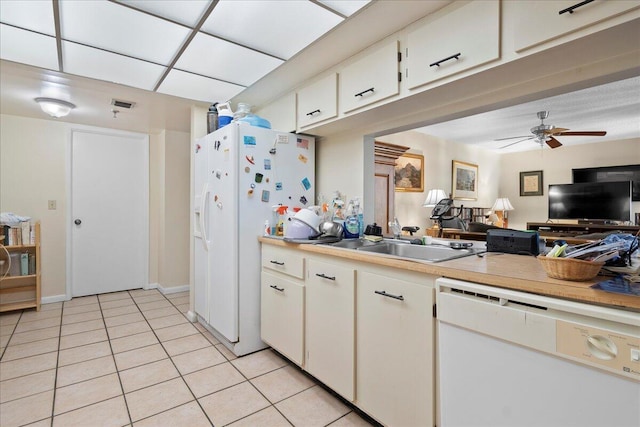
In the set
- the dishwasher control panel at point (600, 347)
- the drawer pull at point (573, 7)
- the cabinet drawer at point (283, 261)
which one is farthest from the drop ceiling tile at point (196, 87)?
the dishwasher control panel at point (600, 347)

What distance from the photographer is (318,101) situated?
2256 millimetres

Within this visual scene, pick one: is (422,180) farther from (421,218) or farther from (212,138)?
(212,138)

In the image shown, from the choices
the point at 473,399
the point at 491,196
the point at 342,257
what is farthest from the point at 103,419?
the point at 491,196

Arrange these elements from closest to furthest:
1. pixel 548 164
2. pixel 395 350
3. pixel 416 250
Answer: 1. pixel 395 350
2. pixel 416 250
3. pixel 548 164

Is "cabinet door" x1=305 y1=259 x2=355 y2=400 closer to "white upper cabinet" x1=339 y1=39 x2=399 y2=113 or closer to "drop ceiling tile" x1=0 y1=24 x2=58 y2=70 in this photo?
"white upper cabinet" x1=339 y1=39 x2=399 y2=113

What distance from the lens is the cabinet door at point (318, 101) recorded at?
2124 millimetres

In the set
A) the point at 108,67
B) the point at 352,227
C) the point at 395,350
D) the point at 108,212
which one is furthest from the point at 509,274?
the point at 108,212

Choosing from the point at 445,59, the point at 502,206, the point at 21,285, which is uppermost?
the point at 445,59

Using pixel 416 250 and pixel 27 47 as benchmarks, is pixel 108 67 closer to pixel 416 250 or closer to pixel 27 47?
pixel 27 47

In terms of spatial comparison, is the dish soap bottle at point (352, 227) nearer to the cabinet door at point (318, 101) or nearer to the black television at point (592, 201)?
the cabinet door at point (318, 101)

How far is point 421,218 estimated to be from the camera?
17.0ft

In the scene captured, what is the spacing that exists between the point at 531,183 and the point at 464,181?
1929 mm

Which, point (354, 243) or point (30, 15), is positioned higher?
point (30, 15)

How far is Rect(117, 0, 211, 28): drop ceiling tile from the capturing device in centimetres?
153
